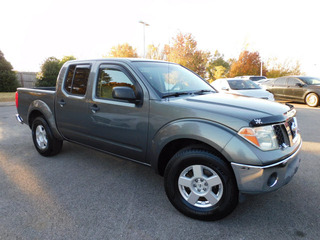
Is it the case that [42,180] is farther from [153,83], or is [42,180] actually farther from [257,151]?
[257,151]

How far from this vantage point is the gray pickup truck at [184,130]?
7.34ft

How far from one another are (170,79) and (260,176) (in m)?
1.79

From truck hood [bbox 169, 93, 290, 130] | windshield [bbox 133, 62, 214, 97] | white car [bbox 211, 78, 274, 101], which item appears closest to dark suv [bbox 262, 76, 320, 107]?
white car [bbox 211, 78, 274, 101]

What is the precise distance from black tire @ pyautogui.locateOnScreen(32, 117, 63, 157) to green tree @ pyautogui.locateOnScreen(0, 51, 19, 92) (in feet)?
60.8

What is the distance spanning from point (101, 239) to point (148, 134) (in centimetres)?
Result: 120

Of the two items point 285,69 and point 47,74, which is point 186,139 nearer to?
point 47,74

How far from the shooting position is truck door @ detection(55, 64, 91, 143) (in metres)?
3.59

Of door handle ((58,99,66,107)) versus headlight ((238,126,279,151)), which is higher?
door handle ((58,99,66,107))

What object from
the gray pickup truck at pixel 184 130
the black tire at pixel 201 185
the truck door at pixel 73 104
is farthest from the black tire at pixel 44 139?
the black tire at pixel 201 185

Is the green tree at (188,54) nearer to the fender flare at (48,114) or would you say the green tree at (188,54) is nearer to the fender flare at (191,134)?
the fender flare at (48,114)

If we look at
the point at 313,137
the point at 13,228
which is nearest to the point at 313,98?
the point at 313,137

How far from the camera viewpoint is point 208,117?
241 cm

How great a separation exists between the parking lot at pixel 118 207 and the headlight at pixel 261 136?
868mm

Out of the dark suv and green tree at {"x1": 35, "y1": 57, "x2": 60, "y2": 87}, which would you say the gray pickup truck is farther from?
green tree at {"x1": 35, "y1": 57, "x2": 60, "y2": 87}
